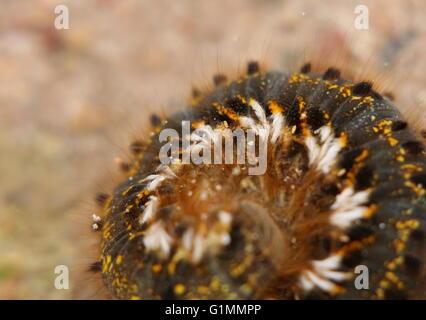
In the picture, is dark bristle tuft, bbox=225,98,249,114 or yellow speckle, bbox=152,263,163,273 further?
dark bristle tuft, bbox=225,98,249,114

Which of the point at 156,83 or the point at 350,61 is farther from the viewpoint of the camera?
the point at 156,83

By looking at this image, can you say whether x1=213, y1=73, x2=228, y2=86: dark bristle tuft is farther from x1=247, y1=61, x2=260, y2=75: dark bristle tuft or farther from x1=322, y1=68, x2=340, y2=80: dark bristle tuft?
x1=322, y1=68, x2=340, y2=80: dark bristle tuft

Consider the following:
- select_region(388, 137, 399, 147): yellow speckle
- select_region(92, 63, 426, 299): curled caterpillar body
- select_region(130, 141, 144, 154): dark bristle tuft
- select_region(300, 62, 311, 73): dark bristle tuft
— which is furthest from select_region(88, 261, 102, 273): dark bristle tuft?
select_region(300, 62, 311, 73): dark bristle tuft

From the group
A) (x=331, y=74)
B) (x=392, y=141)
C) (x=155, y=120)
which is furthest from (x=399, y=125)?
(x=155, y=120)

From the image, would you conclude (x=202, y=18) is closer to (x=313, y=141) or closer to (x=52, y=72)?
(x=52, y=72)

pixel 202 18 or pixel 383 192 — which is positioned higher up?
pixel 202 18

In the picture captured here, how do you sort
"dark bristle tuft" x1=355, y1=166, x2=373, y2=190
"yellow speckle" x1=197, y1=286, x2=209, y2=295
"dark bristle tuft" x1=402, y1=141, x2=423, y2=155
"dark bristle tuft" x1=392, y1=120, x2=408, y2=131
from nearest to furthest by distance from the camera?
"yellow speckle" x1=197, y1=286, x2=209, y2=295 → "dark bristle tuft" x1=355, y1=166, x2=373, y2=190 → "dark bristle tuft" x1=402, y1=141, x2=423, y2=155 → "dark bristle tuft" x1=392, y1=120, x2=408, y2=131

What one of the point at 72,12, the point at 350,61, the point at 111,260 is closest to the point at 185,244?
the point at 111,260

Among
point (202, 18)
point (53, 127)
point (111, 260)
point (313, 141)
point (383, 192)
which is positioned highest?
point (202, 18)
